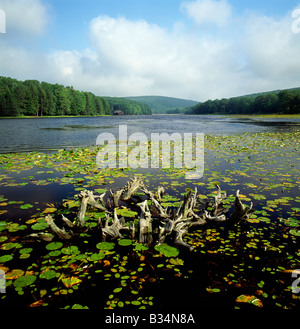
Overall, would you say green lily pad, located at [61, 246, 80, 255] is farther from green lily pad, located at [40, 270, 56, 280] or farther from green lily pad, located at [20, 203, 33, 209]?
green lily pad, located at [20, 203, 33, 209]

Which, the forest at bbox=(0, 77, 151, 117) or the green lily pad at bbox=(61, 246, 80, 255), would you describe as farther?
the forest at bbox=(0, 77, 151, 117)

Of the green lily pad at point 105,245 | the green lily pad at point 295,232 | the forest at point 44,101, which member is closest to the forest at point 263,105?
the forest at point 44,101

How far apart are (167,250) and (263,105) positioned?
454ft

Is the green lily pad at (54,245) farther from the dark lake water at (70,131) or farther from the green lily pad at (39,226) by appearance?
the dark lake water at (70,131)

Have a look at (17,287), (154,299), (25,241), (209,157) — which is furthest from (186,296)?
(209,157)

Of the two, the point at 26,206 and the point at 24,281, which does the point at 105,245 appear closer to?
the point at 24,281

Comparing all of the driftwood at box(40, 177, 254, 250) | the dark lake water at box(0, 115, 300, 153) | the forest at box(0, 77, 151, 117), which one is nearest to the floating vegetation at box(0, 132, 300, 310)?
the driftwood at box(40, 177, 254, 250)

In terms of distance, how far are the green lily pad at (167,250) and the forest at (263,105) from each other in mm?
113175

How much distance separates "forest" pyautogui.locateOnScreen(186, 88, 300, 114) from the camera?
311ft

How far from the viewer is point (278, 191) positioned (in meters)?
7.51

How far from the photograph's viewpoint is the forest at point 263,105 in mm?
94938

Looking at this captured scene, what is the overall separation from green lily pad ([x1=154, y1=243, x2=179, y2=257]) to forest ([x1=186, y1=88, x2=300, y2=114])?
371ft
